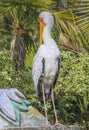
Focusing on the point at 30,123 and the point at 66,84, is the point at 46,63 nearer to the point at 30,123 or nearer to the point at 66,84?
the point at 30,123

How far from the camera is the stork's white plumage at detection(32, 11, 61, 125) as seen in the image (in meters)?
9.62

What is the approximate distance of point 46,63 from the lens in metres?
9.66

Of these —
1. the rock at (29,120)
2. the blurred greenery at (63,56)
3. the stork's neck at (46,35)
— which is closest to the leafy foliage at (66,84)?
the blurred greenery at (63,56)

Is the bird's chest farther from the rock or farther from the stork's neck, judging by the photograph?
the rock

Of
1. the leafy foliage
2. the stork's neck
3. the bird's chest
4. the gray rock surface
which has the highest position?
the stork's neck

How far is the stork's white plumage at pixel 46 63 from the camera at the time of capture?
962 cm

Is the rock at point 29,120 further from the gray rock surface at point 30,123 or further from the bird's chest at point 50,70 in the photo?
the bird's chest at point 50,70

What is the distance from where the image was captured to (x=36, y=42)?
15.4 m

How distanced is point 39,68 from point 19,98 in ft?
2.48

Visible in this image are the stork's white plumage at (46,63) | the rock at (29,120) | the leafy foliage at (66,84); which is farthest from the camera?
the leafy foliage at (66,84)

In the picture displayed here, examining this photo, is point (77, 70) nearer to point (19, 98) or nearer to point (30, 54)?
point (30, 54)

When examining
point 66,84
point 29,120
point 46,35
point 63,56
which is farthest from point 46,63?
point 63,56

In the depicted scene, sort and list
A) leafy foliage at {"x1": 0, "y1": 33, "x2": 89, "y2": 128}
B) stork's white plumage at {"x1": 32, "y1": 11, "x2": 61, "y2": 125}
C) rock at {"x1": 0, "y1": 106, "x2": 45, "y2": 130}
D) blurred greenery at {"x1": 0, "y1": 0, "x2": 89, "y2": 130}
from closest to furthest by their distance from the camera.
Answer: rock at {"x1": 0, "y1": 106, "x2": 45, "y2": 130} → stork's white plumage at {"x1": 32, "y1": 11, "x2": 61, "y2": 125} → leafy foliage at {"x1": 0, "y1": 33, "x2": 89, "y2": 128} → blurred greenery at {"x1": 0, "y1": 0, "x2": 89, "y2": 130}

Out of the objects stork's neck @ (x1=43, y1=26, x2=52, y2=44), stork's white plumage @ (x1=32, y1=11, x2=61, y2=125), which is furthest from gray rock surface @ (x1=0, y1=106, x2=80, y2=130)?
stork's neck @ (x1=43, y1=26, x2=52, y2=44)
